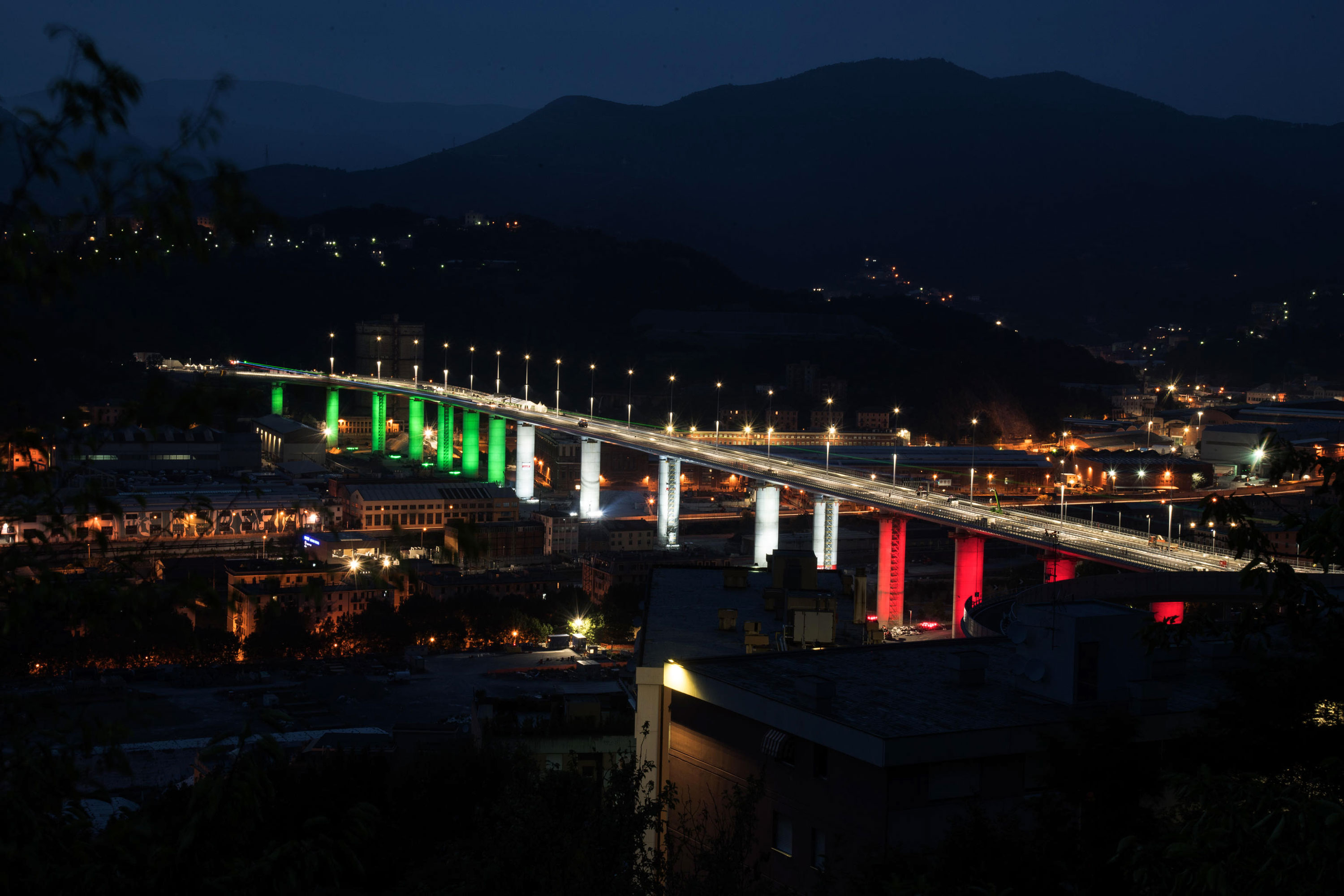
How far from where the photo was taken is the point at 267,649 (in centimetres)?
2312

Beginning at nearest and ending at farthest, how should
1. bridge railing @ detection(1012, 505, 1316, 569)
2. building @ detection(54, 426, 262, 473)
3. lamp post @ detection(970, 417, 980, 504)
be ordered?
bridge railing @ detection(1012, 505, 1316, 569) → lamp post @ detection(970, 417, 980, 504) → building @ detection(54, 426, 262, 473)

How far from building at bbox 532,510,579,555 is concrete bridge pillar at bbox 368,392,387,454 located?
1963 cm

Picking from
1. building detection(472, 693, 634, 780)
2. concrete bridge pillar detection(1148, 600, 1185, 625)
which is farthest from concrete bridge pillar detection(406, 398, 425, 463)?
concrete bridge pillar detection(1148, 600, 1185, 625)

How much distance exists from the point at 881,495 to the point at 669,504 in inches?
355

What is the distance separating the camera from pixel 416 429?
49.1 meters

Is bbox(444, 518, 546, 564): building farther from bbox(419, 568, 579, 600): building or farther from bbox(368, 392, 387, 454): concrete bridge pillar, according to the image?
bbox(368, 392, 387, 454): concrete bridge pillar

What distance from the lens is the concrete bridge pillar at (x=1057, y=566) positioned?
1750cm

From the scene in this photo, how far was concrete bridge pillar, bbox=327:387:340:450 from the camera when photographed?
166 ft

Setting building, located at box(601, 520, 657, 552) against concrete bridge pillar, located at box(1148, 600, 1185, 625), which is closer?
concrete bridge pillar, located at box(1148, 600, 1185, 625)

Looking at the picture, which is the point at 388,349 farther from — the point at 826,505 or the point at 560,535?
the point at 826,505

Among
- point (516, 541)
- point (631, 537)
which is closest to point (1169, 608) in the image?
point (631, 537)

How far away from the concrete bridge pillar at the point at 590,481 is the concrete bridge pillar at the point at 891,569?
41.9ft

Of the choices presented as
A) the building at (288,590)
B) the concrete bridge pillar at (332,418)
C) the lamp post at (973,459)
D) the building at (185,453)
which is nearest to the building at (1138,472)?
the lamp post at (973,459)

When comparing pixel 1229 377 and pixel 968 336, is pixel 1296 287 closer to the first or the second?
pixel 1229 377
